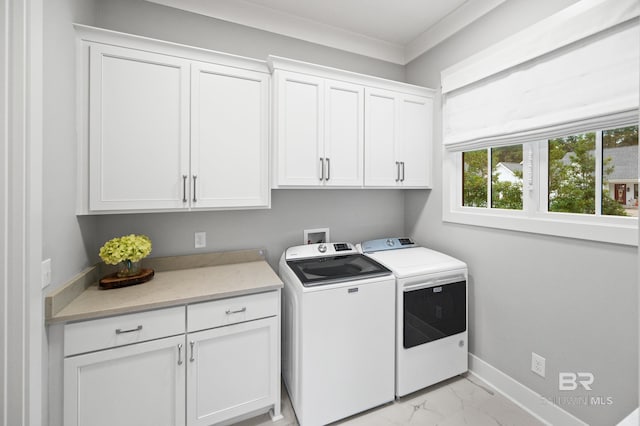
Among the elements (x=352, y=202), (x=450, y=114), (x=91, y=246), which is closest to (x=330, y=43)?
(x=450, y=114)

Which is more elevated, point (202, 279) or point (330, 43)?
point (330, 43)

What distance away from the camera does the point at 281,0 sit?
2.00 meters

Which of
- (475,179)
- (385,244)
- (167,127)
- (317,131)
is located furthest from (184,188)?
(475,179)

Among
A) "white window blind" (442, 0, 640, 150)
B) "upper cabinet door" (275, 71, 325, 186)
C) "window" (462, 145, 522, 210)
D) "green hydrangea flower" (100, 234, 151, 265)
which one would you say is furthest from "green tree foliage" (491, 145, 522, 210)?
"green hydrangea flower" (100, 234, 151, 265)

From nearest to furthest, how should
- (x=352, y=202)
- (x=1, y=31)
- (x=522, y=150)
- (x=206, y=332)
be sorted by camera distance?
(x=1, y=31), (x=206, y=332), (x=522, y=150), (x=352, y=202)

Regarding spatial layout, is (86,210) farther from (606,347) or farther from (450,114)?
(606,347)

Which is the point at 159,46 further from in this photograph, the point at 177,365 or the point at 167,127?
the point at 177,365

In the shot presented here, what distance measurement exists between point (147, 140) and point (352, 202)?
5.45 ft

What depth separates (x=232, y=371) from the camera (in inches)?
61.1

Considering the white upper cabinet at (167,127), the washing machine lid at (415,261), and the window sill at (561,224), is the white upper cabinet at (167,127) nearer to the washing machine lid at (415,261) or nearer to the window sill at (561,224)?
the washing machine lid at (415,261)

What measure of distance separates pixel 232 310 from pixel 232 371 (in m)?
0.35

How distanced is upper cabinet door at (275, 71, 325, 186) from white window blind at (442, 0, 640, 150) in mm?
1112

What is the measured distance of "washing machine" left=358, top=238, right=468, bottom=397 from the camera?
1.84 meters

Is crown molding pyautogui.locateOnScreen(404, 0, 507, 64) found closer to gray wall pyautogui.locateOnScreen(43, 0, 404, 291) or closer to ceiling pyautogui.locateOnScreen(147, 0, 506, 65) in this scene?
ceiling pyautogui.locateOnScreen(147, 0, 506, 65)
